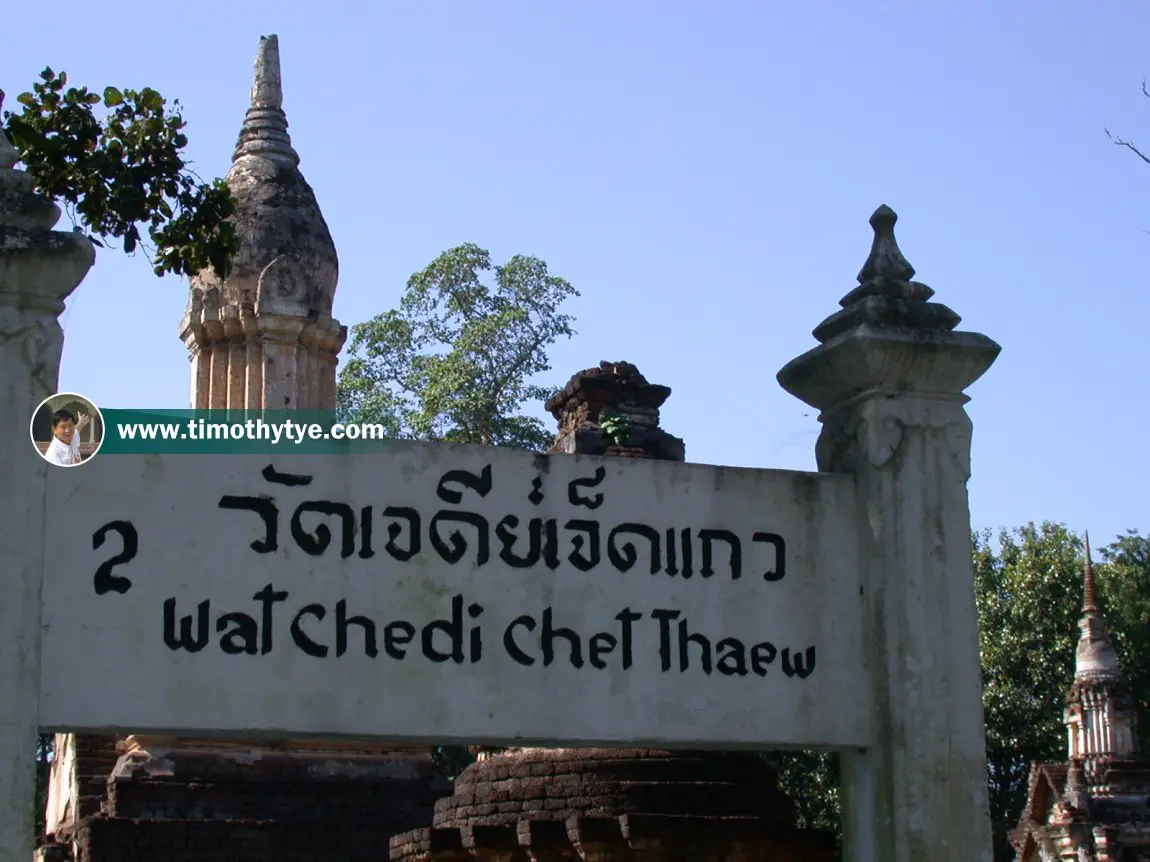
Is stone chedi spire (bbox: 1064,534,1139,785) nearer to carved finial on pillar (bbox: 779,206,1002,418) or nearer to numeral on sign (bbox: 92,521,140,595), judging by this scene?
carved finial on pillar (bbox: 779,206,1002,418)

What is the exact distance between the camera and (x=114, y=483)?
20.7ft

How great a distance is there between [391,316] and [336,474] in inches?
1032

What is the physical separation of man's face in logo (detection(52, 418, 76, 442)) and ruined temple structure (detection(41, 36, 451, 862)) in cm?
1120

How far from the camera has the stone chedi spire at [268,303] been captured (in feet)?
59.1

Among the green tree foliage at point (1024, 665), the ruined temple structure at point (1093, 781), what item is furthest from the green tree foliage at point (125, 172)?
the green tree foliage at point (1024, 665)

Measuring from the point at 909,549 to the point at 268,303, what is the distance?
11695 mm

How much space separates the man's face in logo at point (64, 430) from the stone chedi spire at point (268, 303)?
37.9ft

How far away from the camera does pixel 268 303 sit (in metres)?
18.0

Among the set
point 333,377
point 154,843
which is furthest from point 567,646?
point 333,377

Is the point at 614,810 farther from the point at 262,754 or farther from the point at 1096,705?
the point at 1096,705

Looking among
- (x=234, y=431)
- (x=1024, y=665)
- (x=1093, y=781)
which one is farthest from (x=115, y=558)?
(x=1024, y=665)

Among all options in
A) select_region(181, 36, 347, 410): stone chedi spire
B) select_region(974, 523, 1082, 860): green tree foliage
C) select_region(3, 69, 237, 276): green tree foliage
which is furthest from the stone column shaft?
select_region(974, 523, 1082, 860): green tree foliage

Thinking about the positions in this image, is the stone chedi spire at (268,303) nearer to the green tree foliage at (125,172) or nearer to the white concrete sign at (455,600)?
the green tree foliage at (125,172)

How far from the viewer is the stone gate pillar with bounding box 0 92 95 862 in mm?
5855
